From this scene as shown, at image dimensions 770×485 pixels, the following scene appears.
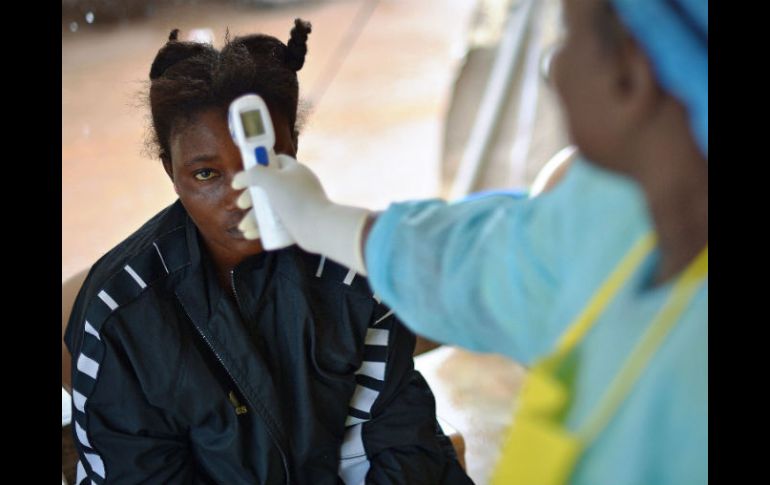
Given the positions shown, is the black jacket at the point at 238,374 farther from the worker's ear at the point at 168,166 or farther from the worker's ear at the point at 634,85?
the worker's ear at the point at 634,85

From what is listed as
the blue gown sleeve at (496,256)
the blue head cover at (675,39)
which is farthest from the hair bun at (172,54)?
the blue head cover at (675,39)

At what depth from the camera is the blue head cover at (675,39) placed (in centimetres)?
46

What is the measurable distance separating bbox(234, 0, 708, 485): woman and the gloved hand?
0.26 feet

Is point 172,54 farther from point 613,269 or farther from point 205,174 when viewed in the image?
point 613,269

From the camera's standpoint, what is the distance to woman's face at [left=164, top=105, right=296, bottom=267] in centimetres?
86

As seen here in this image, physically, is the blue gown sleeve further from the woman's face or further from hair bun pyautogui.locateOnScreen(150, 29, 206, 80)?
hair bun pyautogui.locateOnScreen(150, 29, 206, 80)

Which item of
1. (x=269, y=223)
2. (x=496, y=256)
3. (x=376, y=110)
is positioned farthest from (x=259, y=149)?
(x=376, y=110)

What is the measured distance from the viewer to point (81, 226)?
58.9 inches

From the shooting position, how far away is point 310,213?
0.63 meters

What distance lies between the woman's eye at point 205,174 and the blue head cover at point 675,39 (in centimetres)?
51

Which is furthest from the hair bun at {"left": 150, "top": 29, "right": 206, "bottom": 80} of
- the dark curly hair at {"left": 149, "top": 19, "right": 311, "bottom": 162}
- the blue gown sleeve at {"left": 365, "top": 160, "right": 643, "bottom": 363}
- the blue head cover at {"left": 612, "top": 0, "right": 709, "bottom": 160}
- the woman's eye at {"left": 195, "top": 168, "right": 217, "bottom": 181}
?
the blue head cover at {"left": 612, "top": 0, "right": 709, "bottom": 160}

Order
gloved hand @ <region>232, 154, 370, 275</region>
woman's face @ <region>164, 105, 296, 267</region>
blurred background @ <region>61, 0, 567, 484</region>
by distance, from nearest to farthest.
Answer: gloved hand @ <region>232, 154, 370, 275</region> < woman's face @ <region>164, 105, 296, 267</region> < blurred background @ <region>61, 0, 567, 484</region>

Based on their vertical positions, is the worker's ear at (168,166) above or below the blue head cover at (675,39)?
below
